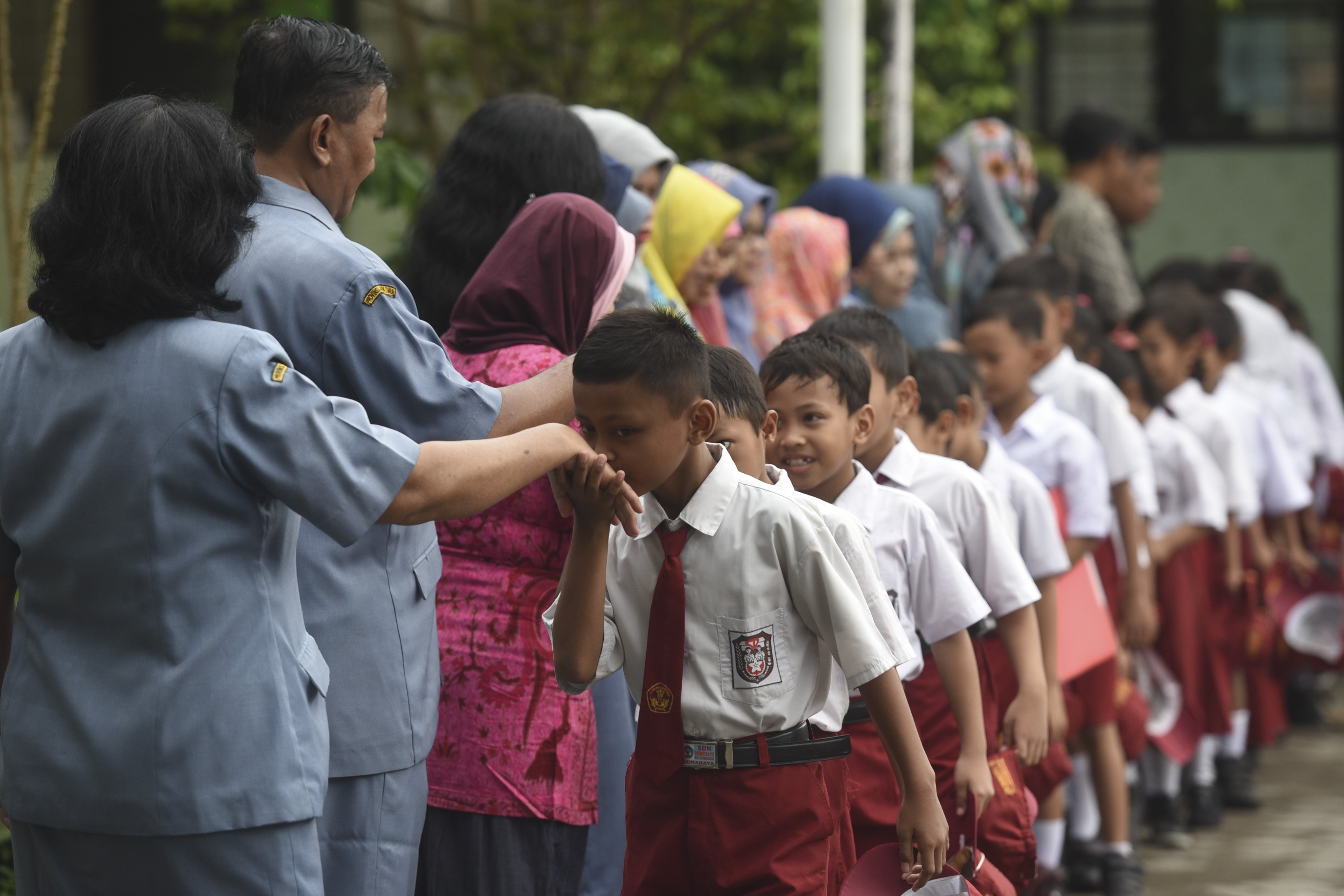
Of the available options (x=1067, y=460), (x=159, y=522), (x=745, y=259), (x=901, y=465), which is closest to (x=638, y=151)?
(x=745, y=259)

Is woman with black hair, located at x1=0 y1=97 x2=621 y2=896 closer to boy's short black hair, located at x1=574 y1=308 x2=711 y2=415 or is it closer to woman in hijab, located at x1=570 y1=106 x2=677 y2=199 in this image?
boy's short black hair, located at x1=574 y1=308 x2=711 y2=415

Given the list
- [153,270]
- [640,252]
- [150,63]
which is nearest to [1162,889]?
[640,252]

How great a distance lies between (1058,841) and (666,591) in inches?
101

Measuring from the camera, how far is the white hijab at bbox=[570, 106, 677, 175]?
13.8 ft

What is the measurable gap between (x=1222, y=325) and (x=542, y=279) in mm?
4748

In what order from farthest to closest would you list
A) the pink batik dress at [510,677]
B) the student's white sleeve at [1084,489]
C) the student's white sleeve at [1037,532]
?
1. the student's white sleeve at [1084,489]
2. the student's white sleeve at [1037,532]
3. the pink batik dress at [510,677]

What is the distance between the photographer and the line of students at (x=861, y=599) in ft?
7.71

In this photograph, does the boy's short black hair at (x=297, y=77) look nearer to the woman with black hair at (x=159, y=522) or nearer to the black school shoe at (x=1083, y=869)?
the woman with black hair at (x=159, y=522)

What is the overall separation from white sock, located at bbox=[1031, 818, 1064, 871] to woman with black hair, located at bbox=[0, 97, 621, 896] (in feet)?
9.49

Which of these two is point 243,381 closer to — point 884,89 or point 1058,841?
point 1058,841

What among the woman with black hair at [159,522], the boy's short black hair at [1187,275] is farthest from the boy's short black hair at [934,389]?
the boy's short black hair at [1187,275]

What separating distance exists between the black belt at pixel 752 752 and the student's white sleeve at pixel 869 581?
0.21 metres

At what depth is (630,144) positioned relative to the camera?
4.24 m

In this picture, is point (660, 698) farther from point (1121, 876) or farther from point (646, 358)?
point (1121, 876)
